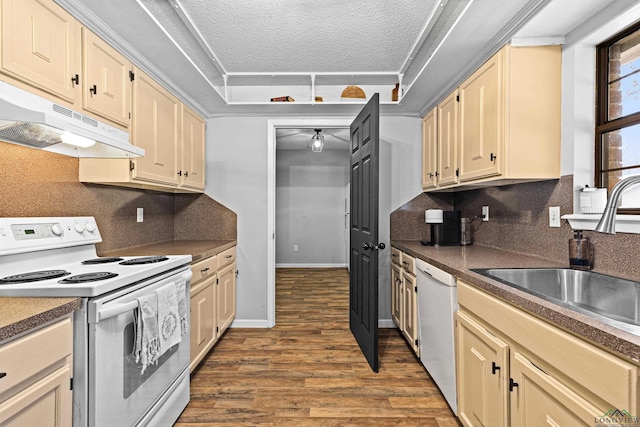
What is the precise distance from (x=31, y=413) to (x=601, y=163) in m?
2.54

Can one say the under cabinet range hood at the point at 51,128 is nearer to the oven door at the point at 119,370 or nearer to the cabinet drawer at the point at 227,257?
the oven door at the point at 119,370

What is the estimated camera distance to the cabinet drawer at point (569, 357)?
81 centimetres

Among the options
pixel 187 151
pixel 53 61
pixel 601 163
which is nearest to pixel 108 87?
pixel 53 61

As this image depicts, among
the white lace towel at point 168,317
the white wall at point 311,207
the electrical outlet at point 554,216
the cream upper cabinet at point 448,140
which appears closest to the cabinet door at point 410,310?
the cream upper cabinet at point 448,140

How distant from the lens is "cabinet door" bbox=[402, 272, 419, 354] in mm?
2473

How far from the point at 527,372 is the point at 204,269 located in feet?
6.60

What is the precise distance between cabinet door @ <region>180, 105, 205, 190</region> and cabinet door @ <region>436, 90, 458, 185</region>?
2.12m

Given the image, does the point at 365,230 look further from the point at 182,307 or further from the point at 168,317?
the point at 168,317

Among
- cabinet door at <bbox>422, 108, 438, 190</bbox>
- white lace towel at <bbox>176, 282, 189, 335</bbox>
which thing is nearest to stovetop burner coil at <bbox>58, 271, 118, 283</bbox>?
white lace towel at <bbox>176, 282, 189, 335</bbox>

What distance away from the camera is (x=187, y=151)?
285 centimetres

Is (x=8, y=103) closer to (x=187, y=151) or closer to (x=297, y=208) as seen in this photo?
(x=187, y=151)

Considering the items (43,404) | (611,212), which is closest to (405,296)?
(611,212)

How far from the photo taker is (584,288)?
158 centimetres

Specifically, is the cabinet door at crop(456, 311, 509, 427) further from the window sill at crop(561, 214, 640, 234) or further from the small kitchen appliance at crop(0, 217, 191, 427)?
the small kitchen appliance at crop(0, 217, 191, 427)
